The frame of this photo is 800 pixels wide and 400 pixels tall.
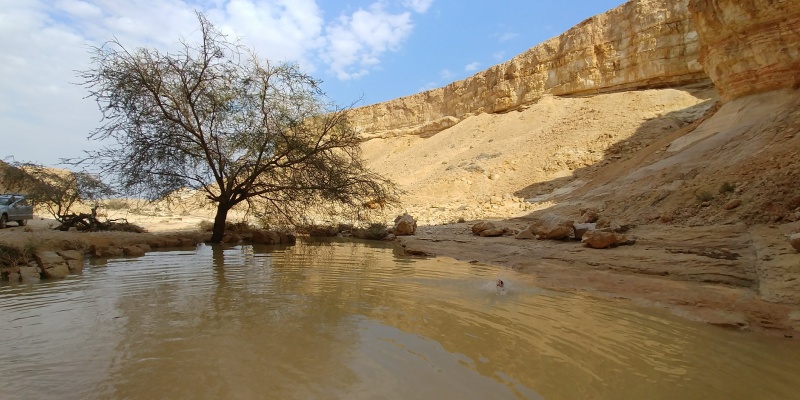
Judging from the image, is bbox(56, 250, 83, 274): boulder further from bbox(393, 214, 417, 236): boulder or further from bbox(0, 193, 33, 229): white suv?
bbox(0, 193, 33, 229): white suv

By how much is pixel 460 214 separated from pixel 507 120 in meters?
17.8

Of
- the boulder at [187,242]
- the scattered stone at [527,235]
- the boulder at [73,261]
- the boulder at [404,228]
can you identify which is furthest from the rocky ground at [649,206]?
the boulder at [73,261]

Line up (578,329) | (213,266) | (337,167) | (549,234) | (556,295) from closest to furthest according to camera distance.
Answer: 1. (578,329)
2. (556,295)
3. (213,266)
4. (549,234)
5. (337,167)

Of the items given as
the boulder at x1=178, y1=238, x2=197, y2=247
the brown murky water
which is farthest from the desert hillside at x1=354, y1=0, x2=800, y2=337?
the boulder at x1=178, y1=238, x2=197, y2=247

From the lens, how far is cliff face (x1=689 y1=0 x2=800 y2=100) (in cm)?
1268

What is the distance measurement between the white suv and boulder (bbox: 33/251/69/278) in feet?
33.2

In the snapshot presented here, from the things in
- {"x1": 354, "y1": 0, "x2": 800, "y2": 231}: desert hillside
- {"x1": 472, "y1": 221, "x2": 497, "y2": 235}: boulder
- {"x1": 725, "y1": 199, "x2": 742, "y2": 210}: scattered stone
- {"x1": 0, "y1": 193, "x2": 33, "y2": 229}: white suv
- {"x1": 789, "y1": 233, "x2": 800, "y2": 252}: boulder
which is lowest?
{"x1": 789, "y1": 233, "x2": 800, "y2": 252}: boulder

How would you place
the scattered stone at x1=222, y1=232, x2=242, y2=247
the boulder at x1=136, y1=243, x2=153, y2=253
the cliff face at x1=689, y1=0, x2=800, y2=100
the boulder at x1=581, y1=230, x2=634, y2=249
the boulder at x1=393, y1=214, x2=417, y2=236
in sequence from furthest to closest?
1. the boulder at x1=393, y1=214, x2=417, y2=236
2. the cliff face at x1=689, y1=0, x2=800, y2=100
3. the scattered stone at x1=222, y1=232, x2=242, y2=247
4. the boulder at x1=136, y1=243, x2=153, y2=253
5. the boulder at x1=581, y1=230, x2=634, y2=249

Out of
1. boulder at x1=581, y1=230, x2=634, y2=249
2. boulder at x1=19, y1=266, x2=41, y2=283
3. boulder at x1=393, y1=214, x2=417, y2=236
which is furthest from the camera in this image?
boulder at x1=393, y1=214, x2=417, y2=236

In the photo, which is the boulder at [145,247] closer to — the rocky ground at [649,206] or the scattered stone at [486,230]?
the rocky ground at [649,206]

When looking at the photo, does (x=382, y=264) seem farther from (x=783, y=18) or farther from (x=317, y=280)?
(x=783, y=18)

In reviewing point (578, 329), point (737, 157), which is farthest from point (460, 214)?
point (578, 329)

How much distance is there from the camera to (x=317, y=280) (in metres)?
5.97

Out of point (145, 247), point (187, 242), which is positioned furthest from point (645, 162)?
point (145, 247)
